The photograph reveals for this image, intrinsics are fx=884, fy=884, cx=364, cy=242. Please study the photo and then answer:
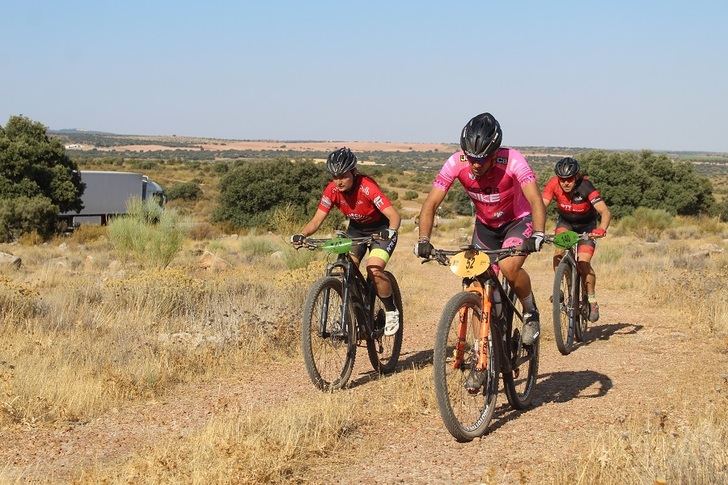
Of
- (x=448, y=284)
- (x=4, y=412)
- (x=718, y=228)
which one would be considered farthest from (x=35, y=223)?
(x=4, y=412)

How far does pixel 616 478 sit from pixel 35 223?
2914 cm

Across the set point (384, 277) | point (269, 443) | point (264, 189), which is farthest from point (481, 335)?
point (264, 189)

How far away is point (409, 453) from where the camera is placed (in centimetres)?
549

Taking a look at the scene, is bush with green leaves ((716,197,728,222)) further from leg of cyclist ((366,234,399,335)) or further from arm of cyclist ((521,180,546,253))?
arm of cyclist ((521,180,546,253))

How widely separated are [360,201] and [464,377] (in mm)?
2474

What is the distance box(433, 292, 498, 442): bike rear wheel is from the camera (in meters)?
5.48

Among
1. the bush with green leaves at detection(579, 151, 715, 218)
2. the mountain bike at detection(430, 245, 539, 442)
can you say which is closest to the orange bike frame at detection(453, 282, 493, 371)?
the mountain bike at detection(430, 245, 539, 442)

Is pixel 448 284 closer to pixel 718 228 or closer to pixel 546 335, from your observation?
pixel 546 335

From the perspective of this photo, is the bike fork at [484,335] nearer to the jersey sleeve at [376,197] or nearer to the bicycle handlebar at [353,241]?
the bicycle handlebar at [353,241]

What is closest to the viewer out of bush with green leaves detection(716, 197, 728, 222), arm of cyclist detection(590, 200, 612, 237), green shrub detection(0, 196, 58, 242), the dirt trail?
the dirt trail

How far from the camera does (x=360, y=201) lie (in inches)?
312

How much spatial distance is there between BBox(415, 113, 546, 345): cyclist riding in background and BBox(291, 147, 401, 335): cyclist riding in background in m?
1.13

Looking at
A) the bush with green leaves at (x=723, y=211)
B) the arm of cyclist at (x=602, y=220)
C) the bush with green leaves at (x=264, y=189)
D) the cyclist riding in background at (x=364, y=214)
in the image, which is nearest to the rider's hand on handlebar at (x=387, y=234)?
the cyclist riding in background at (x=364, y=214)

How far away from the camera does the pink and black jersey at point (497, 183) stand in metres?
6.29
